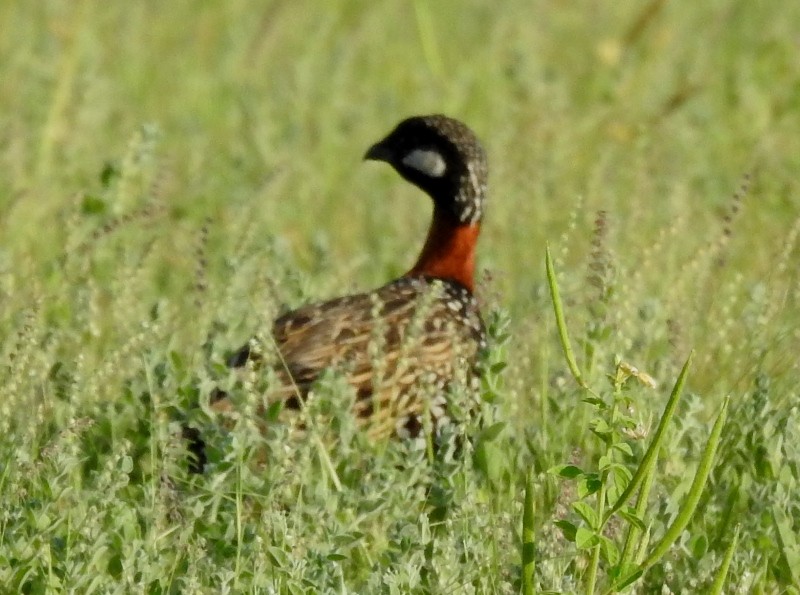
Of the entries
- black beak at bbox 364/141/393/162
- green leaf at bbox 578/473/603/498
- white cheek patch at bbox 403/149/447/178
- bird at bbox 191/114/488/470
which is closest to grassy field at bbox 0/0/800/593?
green leaf at bbox 578/473/603/498

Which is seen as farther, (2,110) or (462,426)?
(2,110)

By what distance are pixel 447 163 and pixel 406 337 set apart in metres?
1.03

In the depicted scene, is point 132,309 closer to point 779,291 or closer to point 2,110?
point 779,291

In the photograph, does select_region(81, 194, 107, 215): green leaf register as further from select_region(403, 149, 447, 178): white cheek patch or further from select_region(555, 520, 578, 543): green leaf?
select_region(555, 520, 578, 543): green leaf

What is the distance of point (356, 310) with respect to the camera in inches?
199

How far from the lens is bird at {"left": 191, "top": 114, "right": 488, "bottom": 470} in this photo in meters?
4.72

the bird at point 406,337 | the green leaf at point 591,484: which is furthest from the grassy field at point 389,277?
the bird at point 406,337

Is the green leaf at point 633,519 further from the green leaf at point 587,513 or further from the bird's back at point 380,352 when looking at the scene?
the bird's back at point 380,352

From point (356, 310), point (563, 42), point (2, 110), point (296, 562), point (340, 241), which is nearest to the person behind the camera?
point (296, 562)

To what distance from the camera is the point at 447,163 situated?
5.66 meters

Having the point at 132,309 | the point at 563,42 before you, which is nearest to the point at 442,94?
the point at 563,42

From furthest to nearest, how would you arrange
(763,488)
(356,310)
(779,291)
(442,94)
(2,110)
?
(442,94), (2,110), (779,291), (356,310), (763,488)

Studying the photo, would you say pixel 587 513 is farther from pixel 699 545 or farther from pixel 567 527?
pixel 699 545

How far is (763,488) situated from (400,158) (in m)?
2.16
